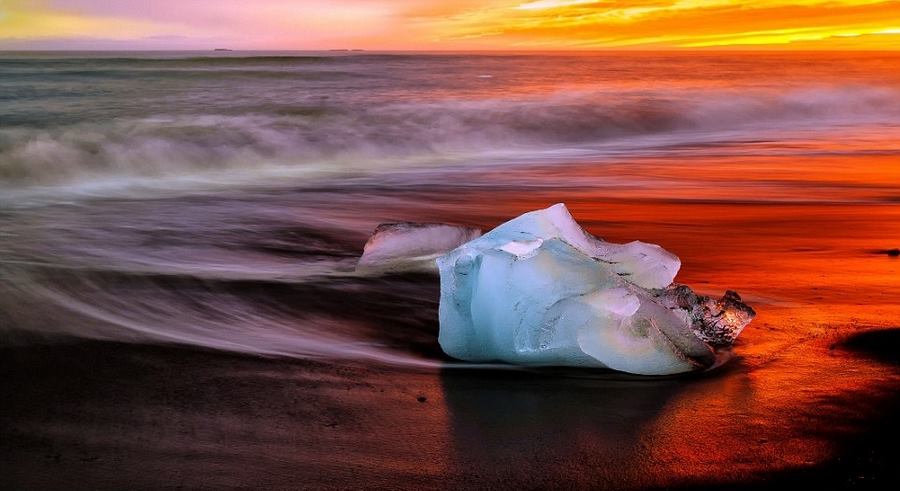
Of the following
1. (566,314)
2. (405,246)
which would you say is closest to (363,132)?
(405,246)

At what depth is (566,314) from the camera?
2908 mm

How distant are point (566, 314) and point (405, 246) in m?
1.75

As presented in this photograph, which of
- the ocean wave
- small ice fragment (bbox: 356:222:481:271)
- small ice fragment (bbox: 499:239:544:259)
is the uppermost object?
small ice fragment (bbox: 499:239:544:259)

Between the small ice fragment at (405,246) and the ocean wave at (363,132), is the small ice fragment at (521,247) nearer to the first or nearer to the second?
the small ice fragment at (405,246)

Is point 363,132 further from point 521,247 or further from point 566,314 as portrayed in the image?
point 566,314

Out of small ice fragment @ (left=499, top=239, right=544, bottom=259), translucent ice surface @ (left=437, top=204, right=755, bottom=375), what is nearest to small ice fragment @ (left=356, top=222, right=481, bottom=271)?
translucent ice surface @ (left=437, top=204, right=755, bottom=375)

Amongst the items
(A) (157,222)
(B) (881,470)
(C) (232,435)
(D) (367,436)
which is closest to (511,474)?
(D) (367,436)

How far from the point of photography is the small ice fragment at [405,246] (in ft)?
14.8

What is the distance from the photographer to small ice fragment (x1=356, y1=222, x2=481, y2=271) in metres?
4.51

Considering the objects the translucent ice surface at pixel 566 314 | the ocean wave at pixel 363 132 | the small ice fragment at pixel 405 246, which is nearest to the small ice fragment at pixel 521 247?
the translucent ice surface at pixel 566 314

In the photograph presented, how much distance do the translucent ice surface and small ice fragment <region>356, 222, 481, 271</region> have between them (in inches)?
48.3

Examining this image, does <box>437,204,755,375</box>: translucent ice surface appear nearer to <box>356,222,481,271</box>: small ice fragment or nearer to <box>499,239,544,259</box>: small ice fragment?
<box>499,239,544,259</box>: small ice fragment

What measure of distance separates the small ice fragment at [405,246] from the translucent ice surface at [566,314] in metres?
1.23

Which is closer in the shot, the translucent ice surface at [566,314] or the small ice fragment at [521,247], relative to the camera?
the translucent ice surface at [566,314]
